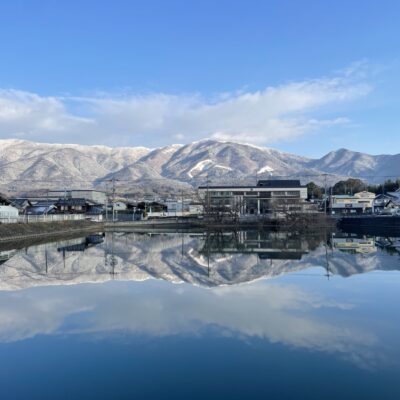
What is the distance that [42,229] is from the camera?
2394 cm

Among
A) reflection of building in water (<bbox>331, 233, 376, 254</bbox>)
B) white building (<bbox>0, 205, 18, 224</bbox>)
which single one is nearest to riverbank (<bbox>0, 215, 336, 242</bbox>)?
white building (<bbox>0, 205, 18, 224</bbox>)

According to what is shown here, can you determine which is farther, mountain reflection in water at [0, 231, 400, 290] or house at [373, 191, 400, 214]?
house at [373, 191, 400, 214]

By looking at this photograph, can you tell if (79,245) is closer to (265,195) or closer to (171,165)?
(265,195)

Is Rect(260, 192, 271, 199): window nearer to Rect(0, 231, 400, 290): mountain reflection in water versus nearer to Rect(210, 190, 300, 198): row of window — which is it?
Rect(210, 190, 300, 198): row of window


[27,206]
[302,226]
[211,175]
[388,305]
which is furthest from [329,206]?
[211,175]

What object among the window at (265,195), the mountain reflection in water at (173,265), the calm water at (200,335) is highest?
the window at (265,195)

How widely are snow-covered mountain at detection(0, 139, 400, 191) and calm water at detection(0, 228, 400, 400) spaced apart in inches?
4275

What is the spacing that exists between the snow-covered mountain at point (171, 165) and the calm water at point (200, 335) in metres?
109

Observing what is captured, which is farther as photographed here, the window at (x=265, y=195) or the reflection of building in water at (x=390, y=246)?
the window at (x=265, y=195)

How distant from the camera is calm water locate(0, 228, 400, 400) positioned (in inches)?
151

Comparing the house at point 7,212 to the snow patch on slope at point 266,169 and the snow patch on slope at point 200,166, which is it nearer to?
the snow patch on slope at point 200,166

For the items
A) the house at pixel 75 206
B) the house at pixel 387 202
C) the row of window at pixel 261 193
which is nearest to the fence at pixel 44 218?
the house at pixel 75 206

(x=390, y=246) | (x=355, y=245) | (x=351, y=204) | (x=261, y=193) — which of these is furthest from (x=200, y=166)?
(x=390, y=246)

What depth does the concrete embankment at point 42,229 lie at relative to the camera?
20.1 m
